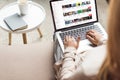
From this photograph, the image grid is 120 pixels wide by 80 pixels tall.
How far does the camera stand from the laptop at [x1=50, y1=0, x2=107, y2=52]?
158 cm

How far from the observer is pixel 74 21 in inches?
64.8

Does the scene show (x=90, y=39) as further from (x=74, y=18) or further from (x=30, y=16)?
(x=30, y=16)

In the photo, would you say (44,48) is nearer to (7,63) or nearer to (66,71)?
(7,63)

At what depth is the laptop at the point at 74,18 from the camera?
1.58 m

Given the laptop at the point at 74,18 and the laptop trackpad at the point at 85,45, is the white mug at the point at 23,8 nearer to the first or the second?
the laptop at the point at 74,18

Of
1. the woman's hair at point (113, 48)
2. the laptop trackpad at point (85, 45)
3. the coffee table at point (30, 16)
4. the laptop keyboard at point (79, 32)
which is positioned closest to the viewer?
the woman's hair at point (113, 48)

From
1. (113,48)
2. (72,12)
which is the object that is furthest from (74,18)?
(113,48)

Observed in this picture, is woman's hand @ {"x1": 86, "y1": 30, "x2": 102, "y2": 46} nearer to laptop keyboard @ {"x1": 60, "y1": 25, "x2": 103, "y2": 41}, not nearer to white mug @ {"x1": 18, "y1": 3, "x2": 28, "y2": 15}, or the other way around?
laptop keyboard @ {"x1": 60, "y1": 25, "x2": 103, "y2": 41}

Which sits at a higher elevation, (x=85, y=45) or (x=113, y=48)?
(x=113, y=48)

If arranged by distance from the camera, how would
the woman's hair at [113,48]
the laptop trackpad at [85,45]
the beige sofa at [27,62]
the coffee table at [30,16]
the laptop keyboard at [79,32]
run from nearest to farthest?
1. the woman's hair at [113,48]
2. the beige sofa at [27,62]
3. the laptop trackpad at [85,45]
4. the laptop keyboard at [79,32]
5. the coffee table at [30,16]

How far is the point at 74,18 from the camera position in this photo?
164 cm

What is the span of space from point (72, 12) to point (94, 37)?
258 millimetres

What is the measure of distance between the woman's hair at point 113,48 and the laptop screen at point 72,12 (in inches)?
31.2

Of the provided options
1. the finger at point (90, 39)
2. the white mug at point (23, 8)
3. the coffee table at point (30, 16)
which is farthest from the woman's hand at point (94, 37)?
the white mug at point (23, 8)
